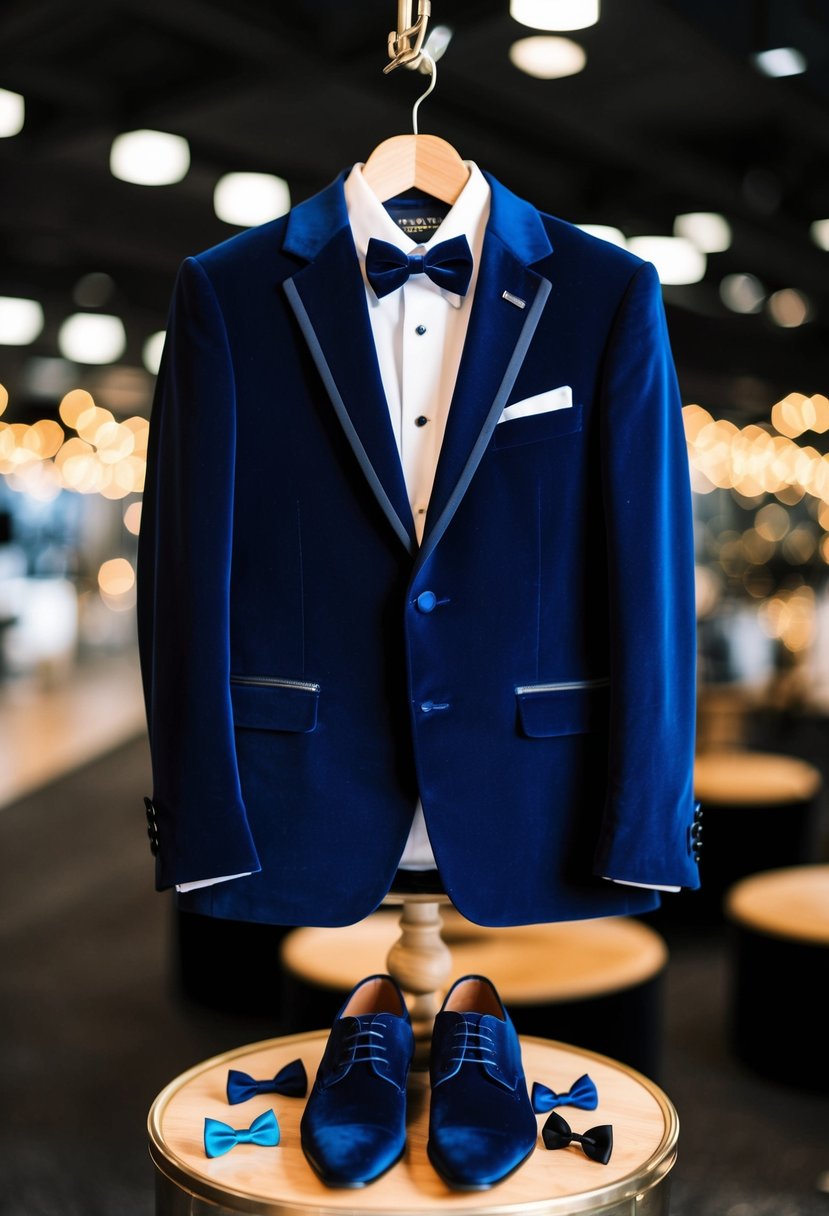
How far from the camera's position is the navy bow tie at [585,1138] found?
1405mm

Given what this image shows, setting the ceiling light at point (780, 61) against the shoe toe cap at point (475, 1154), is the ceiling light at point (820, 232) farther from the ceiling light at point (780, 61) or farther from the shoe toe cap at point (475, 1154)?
the shoe toe cap at point (475, 1154)

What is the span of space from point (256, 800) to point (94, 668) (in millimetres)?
14192

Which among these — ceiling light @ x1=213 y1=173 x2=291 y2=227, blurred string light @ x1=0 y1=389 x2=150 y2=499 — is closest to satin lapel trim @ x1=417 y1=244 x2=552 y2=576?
ceiling light @ x1=213 y1=173 x2=291 y2=227

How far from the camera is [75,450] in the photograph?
16312 millimetres

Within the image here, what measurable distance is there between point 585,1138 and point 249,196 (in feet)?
14.4

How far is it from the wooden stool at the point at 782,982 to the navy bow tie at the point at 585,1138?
6.87 feet

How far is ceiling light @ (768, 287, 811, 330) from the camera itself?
10766 millimetres

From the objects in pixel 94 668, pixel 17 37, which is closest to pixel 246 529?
pixel 17 37

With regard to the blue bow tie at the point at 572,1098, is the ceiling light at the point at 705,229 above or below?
above

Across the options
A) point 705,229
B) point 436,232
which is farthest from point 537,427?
point 705,229

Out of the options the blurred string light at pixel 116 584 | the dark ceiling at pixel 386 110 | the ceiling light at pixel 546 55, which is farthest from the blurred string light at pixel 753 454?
the blurred string light at pixel 116 584

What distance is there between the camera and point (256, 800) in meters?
1.50

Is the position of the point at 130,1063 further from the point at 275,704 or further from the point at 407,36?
the point at 407,36

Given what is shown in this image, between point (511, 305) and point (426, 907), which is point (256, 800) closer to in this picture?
point (426, 907)
